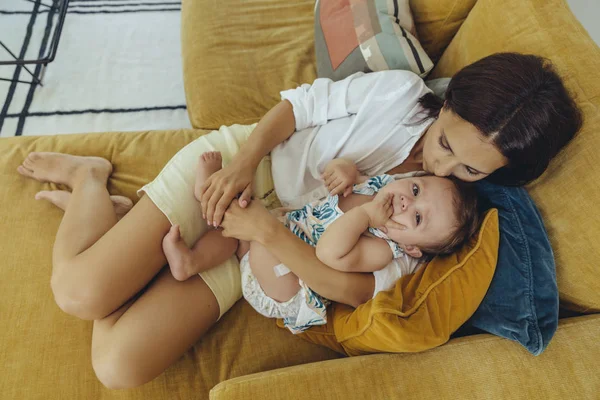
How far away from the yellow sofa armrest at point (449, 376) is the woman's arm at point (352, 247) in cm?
25

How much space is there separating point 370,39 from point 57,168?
1.13 m

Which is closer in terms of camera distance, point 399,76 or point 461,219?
point 461,219

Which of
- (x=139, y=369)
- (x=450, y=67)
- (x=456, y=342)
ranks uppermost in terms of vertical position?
(x=450, y=67)

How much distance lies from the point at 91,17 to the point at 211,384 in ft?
7.77

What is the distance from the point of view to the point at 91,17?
2.48 metres

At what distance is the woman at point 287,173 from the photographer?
96 cm

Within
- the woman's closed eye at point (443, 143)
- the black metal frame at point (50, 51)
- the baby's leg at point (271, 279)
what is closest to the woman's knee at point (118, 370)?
the baby's leg at point (271, 279)

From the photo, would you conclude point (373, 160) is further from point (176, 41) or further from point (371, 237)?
point (176, 41)

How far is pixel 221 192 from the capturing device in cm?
→ 113

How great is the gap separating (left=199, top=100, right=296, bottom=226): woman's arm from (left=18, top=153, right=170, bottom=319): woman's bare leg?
138 mm

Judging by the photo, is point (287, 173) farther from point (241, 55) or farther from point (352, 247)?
point (241, 55)

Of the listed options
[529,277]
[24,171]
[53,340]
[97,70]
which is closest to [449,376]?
[529,277]

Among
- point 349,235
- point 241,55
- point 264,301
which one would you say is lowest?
point 264,301

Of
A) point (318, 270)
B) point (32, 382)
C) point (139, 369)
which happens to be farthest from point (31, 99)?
point (318, 270)
